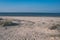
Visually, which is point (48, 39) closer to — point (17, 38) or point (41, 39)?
point (41, 39)

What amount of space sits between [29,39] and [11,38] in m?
1.25

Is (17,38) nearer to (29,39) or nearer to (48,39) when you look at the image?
(29,39)

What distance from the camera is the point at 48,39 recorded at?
35.1ft

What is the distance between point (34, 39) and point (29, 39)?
1.09ft

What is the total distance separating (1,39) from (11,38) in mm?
716

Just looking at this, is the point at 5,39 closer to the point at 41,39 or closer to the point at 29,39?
the point at 29,39

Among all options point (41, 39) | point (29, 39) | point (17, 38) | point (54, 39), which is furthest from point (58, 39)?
point (17, 38)

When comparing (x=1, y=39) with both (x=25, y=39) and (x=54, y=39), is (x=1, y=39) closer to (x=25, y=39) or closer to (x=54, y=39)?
(x=25, y=39)

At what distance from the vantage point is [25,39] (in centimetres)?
1063

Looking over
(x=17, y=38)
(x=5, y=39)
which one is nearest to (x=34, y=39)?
(x=17, y=38)

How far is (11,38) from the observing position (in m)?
10.9

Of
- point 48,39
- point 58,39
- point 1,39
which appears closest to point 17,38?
point 1,39

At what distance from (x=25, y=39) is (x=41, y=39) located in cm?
108

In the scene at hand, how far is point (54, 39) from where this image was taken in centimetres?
1065
